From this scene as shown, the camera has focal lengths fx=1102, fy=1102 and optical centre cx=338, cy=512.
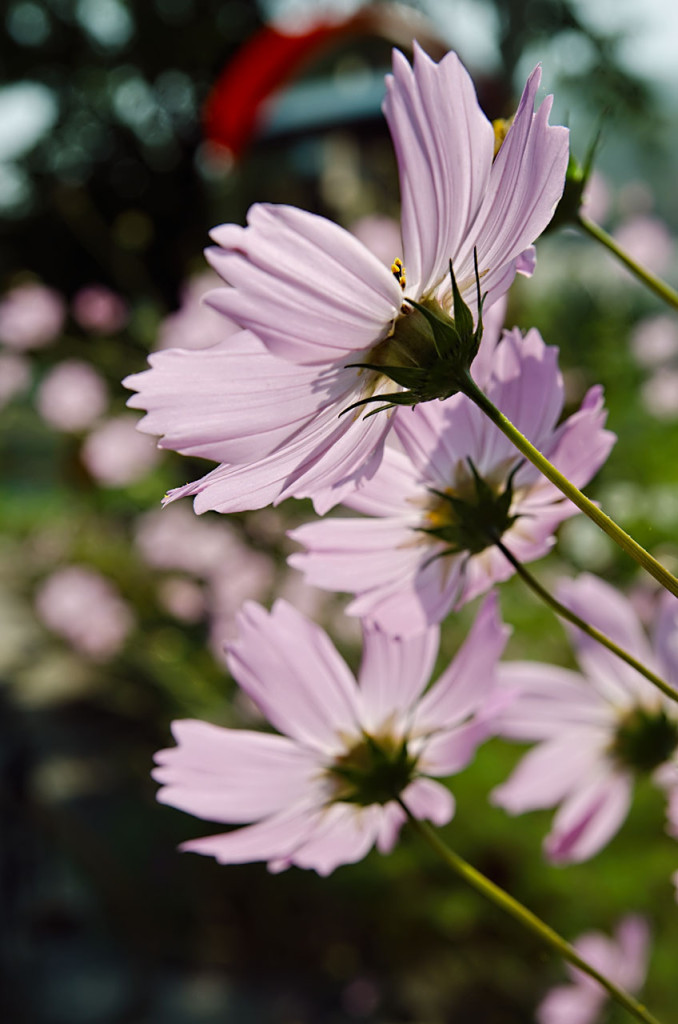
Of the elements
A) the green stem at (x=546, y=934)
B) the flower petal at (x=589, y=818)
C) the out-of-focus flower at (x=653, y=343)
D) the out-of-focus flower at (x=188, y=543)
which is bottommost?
the out-of-focus flower at (x=188, y=543)

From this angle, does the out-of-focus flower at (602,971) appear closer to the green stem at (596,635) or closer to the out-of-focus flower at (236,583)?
the green stem at (596,635)

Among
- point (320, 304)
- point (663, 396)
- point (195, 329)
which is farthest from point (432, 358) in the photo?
point (663, 396)

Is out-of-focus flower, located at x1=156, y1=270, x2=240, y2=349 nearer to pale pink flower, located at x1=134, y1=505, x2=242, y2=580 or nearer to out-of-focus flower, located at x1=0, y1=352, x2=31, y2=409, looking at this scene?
pale pink flower, located at x1=134, y1=505, x2=242, y2=580

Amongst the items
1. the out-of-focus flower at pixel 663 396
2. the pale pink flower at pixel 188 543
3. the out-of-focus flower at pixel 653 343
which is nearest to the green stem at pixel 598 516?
the pale pink flower at pixel 188 543

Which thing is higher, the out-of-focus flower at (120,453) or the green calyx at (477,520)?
the green calyx at (477,520)

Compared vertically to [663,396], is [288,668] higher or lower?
lower

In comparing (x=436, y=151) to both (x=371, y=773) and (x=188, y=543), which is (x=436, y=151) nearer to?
(x=371, y=773)

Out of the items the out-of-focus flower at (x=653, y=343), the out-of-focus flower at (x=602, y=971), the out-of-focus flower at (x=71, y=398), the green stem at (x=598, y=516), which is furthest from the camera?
the out-of-focus flower at (x=653, y=343)

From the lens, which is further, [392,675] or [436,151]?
[392,675]
